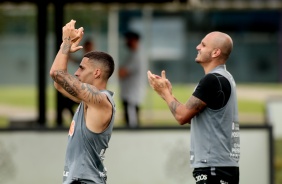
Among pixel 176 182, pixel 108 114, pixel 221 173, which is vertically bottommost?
pixel 176 182

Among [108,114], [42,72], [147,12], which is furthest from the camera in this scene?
[147,12]

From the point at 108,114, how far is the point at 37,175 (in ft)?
15.0

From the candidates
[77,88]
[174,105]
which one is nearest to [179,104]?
[174,105]

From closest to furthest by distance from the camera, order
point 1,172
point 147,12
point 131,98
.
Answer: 1. point 1,172
2. point 131,98
3. point 147,12

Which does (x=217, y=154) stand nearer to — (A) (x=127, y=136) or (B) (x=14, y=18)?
(A) (x=127, y=136)

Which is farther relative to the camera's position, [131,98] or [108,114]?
[131,98]

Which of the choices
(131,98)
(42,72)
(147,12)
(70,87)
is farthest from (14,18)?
(70,87)

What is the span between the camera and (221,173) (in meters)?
7.26

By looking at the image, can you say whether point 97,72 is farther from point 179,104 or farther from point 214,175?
point 214,175

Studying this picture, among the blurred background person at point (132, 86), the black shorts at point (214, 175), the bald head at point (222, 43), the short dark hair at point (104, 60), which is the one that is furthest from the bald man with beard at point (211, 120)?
the blurred background person at point (132, 86)

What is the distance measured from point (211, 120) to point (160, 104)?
31952 mm

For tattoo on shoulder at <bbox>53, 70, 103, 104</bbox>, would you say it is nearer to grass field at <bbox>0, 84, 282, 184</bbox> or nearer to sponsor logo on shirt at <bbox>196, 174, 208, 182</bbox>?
sponsor logo on shirt at <bbox>196, 174, 208, 182</bbox>

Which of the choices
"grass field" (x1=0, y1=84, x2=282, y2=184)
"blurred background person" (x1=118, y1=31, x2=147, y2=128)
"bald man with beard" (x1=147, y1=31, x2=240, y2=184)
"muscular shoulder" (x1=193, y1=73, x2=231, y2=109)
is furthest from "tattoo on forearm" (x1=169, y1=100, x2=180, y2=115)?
"blurred background person" (x1=118, y1=31, x2=147, y2=128)

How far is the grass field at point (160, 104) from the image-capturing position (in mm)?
26141
